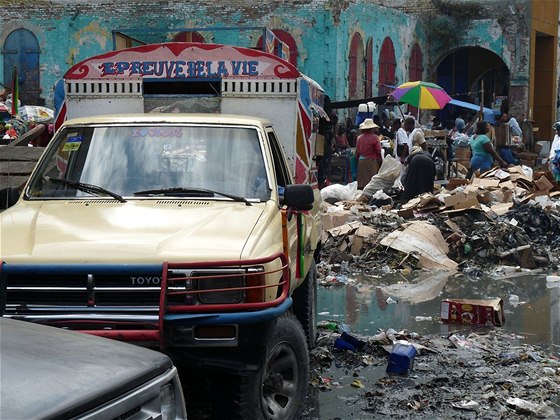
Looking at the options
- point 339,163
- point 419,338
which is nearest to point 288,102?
point 419,338

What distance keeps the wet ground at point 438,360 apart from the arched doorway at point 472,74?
24.3 metres

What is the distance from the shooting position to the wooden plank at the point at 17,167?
1106cm

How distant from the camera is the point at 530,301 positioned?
35.0 feet

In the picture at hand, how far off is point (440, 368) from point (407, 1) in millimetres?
26325

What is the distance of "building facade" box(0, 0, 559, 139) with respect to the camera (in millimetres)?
27250

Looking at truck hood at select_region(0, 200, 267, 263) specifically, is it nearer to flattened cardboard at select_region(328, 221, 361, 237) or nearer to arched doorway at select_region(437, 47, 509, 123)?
flattened cardboard at select_region(328, 221, 361, 237)

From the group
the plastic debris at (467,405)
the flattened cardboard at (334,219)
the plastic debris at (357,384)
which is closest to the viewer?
the plastic debris at (467,405)

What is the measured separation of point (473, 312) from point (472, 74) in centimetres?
2810

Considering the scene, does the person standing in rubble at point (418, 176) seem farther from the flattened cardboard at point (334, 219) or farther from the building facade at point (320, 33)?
the building facade at point (320, 33)

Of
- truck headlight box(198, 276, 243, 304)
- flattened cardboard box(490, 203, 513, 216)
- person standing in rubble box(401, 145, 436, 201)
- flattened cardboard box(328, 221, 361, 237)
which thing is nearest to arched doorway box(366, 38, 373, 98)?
person standing in rubble box(401, 145, 436, 201)

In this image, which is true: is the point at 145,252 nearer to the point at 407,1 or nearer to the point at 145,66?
the point at 145,66

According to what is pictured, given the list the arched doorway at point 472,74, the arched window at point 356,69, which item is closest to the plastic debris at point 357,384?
the arched window at point 356,69

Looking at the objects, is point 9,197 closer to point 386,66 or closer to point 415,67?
point 386,66

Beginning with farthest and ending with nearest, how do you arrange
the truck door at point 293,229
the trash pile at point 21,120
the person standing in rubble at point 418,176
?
the trash pile at point 21,120 < the person standing in rubble at point 418,176 < the truck door at point 293,229
